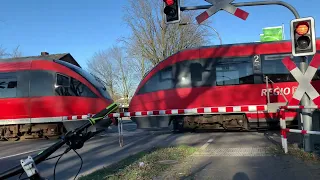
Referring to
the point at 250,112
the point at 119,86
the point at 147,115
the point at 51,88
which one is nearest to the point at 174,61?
the point at 147,115

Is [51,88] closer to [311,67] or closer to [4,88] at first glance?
[4,88]

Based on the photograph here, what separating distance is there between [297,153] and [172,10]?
5.08m

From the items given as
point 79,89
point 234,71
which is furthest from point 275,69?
point 79,89

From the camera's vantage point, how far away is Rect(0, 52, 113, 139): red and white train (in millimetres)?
13766

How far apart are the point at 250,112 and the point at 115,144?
5034mm

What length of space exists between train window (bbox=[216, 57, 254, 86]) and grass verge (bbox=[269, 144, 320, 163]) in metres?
4.98

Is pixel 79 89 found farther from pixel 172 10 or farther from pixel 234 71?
pixel 234 71

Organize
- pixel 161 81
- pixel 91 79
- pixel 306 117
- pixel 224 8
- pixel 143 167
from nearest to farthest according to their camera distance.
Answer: pixel 143 167
pixel 306 117
pixel 224 8
pixel 161 81
pixel 91 79

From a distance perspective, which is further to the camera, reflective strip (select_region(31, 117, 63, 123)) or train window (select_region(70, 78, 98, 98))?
train window (select_region(70, 78, 98, 98))

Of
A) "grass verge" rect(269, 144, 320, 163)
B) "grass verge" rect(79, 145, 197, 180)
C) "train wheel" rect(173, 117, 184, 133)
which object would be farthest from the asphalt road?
"train wheel" rect(173, 117, 184, 133)

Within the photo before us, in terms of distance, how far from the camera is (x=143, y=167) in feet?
21.8

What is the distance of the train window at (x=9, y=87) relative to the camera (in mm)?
14117

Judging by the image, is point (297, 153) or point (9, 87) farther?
point (9, 87)

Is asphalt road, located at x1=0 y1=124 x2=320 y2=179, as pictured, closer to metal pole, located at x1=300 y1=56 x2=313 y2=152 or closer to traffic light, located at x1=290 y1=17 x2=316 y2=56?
metal pole, located at x1=300 y1=56 x2=313 y2=152
